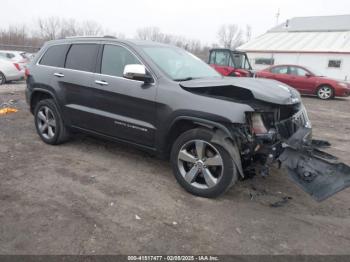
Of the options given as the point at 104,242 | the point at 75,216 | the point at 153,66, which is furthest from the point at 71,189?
the point at 153,66

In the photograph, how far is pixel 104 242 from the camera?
274cm

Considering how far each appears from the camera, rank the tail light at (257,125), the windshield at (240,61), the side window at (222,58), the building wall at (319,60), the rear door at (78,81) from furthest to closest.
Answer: the building wall at (319,60)
the side window at (222,58)
the windshield at (240,61)
the rear door at (78,81)
the tail light at (257,125)

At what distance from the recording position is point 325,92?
1368cm

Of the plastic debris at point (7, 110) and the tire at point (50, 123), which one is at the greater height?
the tire at point (50, 123)

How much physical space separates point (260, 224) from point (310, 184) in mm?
675

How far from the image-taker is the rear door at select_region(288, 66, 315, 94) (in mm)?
13723

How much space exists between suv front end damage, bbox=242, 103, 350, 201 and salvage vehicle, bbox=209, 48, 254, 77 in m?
10.1

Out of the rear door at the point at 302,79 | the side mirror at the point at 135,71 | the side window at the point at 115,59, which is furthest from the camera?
the rear door at the point at 302,79

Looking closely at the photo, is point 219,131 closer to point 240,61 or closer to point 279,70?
point 240,61

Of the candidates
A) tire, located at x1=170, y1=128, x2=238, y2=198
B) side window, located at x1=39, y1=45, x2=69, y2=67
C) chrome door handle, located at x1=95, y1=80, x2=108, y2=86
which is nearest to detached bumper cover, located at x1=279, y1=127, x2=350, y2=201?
tire, located at x1=170, y1=128, x2=238, y2=198

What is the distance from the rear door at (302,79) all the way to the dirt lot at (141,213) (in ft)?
35.1

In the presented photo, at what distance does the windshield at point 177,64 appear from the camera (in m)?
3.99

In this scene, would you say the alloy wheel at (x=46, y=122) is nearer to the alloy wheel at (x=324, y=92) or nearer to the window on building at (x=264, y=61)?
the alloy wheel at (x=324, y=92)

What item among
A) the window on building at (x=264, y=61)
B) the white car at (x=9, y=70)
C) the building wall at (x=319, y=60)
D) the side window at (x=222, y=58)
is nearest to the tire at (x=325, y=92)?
the side window at (x=222, y=58)
